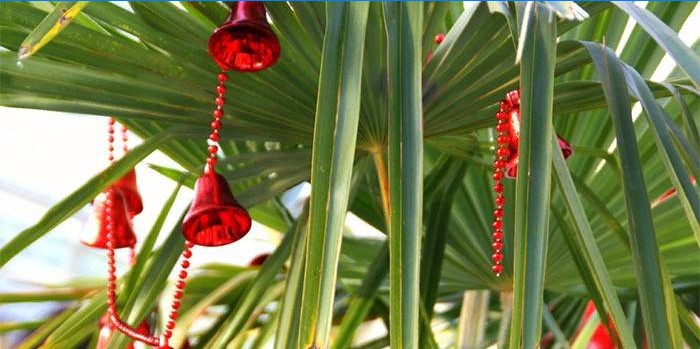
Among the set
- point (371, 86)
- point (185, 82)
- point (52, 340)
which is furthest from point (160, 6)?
point (52, 340)

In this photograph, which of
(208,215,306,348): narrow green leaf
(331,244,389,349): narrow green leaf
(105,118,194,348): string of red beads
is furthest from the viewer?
(331,244,389,349): narrow green leaf

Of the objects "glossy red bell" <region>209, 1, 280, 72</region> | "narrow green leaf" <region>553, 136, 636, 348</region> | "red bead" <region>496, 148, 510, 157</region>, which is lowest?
"narrow green leaf" <region>553, 136, 636, 348</region>

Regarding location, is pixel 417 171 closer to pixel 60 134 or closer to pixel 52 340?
pixel 52 340

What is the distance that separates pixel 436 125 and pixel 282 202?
384 millimetres

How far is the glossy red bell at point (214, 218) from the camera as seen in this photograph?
0.85 m

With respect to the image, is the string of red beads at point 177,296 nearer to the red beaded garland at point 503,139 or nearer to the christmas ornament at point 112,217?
the christmas ornament at point 112,217

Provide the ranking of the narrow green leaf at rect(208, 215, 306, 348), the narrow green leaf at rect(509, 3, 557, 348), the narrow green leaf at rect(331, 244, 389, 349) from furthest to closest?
1. the narrow green leaf at rect(331, 244, 389, 349)
2. the narrow green leaf at rect(208, 215, 306, 348)
3. the narrow green leaf at rect(509, 3, 557, 348)

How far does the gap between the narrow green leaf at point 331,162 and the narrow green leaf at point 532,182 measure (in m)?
0.10

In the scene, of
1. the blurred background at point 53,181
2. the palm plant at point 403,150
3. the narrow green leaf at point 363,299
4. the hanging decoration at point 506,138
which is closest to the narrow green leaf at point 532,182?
the palm plant at point 403,150

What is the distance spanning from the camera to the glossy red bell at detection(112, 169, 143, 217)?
1052mm

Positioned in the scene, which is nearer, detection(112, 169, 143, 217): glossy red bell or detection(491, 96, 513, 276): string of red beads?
detection(491, 96, 513, 276): string of red beads

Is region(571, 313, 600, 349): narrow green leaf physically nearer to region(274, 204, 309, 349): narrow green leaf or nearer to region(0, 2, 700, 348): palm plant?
region(0, 2, 700, 348): palm plant

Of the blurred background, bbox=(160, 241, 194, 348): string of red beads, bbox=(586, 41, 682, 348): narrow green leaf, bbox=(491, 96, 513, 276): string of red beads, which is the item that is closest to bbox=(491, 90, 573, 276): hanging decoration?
bbox=(491, 96, 513, 276): string of red beads

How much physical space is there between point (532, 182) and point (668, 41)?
13cm
